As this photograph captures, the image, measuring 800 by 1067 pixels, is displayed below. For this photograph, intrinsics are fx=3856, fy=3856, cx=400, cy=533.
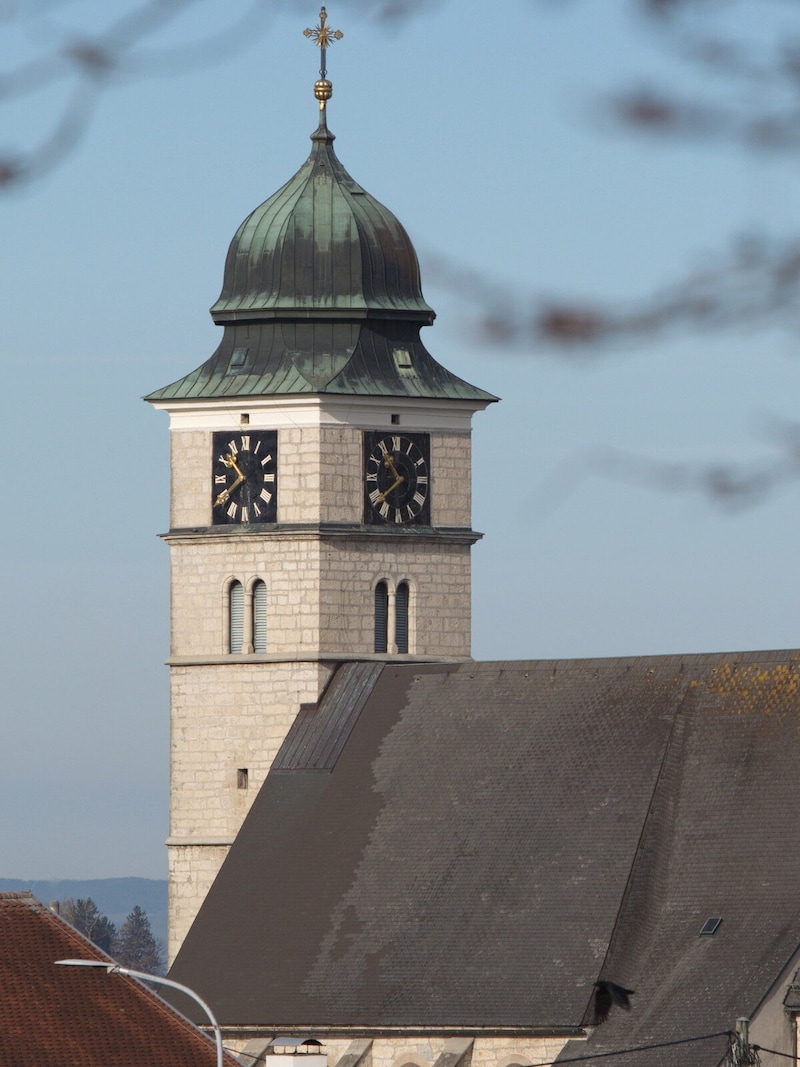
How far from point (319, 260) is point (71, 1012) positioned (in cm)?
2069

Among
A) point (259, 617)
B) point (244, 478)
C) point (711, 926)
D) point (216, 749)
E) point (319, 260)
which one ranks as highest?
point (319, 260)

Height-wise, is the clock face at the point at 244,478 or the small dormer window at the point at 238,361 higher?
the small dormer window at the point at 238,361

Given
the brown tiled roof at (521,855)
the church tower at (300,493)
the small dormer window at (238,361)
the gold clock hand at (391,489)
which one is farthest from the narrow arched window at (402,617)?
the small dormer window at (238,361)

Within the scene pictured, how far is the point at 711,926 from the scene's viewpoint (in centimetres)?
5725

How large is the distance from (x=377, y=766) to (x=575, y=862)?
4.98 meters

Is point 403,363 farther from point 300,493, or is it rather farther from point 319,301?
point 300,493

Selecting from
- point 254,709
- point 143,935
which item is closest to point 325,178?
point 254,709

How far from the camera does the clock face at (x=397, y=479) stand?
66.2 meters

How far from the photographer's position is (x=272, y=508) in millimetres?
65812

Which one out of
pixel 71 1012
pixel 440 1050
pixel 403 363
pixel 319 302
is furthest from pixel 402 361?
pixel 71 1012

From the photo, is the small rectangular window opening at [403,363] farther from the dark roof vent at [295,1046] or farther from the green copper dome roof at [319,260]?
the dark roof vent at [295,1046]

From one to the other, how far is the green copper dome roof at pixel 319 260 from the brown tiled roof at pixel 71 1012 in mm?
17401

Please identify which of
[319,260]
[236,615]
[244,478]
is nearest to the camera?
[236,615]

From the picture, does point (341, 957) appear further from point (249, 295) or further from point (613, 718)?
point (249, 295)
